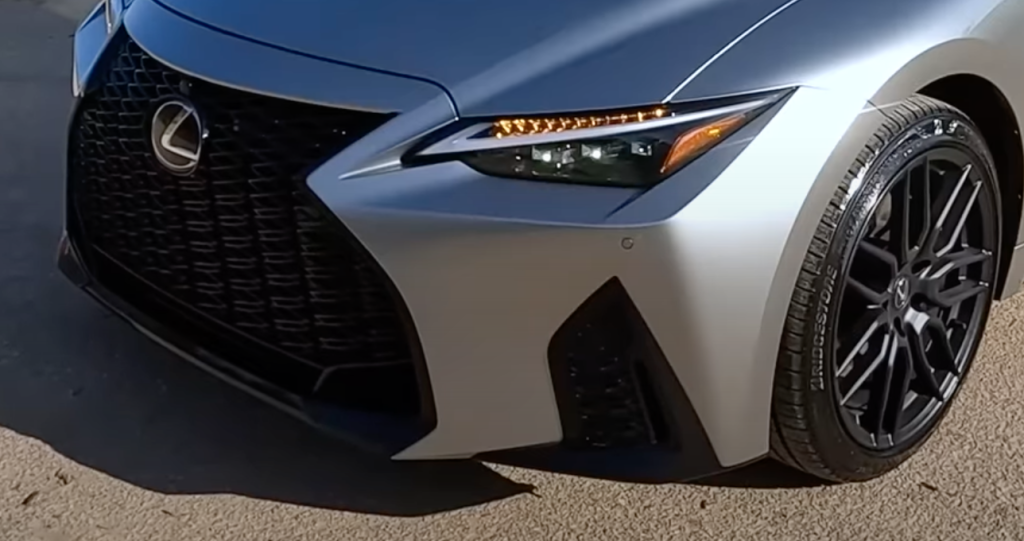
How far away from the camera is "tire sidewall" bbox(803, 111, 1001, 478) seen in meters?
2.41

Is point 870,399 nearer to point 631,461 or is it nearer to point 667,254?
point 631,461

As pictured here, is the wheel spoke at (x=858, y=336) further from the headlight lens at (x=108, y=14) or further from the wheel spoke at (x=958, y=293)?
the headlight lens at (x=108, y=14)

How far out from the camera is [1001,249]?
9.91ft

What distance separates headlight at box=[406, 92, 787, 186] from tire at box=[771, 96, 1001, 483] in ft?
0.93

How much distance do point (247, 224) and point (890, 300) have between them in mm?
1270

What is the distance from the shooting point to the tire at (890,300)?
242 cm

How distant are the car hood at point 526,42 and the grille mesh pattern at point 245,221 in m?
0.15

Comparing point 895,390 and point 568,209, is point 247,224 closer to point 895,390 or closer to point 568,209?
point 568,209

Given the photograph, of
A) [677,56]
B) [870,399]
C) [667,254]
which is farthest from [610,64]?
[870,399]

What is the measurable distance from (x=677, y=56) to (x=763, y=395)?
0.63 meters

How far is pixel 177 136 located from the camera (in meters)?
2.58

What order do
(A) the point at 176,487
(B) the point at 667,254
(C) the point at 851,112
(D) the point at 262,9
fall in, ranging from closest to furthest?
(B) the point at 667,254 < (C) the point at 851,112 < (D) the point at 262,9 < (A) the point at 176,487

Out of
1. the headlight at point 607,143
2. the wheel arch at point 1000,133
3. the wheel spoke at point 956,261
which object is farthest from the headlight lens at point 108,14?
the wheel spoke at point 956,261

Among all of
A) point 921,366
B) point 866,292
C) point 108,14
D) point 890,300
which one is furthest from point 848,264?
point 108,14
